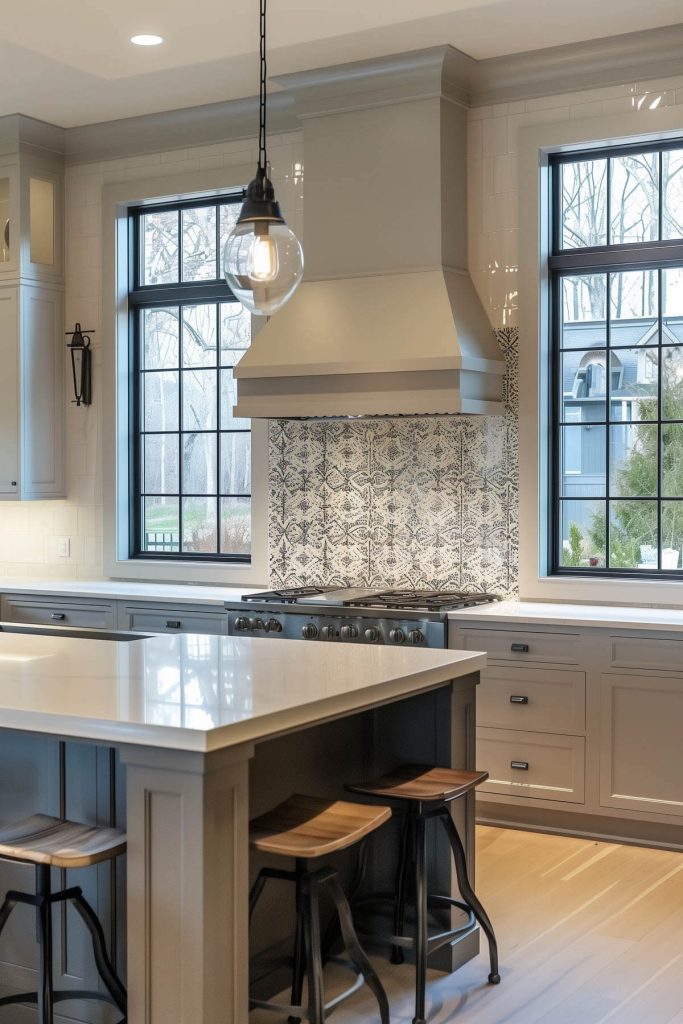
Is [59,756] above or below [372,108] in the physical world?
below

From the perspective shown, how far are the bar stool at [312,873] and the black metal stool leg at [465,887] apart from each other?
1.24 feet

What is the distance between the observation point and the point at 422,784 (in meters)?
3.31

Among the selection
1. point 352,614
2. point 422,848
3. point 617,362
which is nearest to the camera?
point 422,848

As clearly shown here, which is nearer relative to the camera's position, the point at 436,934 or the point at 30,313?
the point at 436,934

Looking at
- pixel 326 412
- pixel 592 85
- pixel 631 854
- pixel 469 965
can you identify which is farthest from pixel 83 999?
pixel 592 85

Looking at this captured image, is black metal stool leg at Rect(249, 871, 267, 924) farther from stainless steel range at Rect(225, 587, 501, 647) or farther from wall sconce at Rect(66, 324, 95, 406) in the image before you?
wall sconce at Rect(66, 324, 95, 406)

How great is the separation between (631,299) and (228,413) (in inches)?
87.0

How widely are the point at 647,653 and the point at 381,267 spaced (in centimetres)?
210

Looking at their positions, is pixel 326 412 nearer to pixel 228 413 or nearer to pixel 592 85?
pixel 228 413

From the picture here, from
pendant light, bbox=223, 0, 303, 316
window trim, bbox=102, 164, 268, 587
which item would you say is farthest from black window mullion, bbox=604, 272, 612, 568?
pendant light, bbox=223, 0, 303, 316

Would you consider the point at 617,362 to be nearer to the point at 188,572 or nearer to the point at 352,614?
the point at 352,614

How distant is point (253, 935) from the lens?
315 centimetres

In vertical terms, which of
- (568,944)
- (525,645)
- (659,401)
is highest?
(659,401)

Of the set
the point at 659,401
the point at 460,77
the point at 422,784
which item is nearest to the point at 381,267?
the point at 460,77
